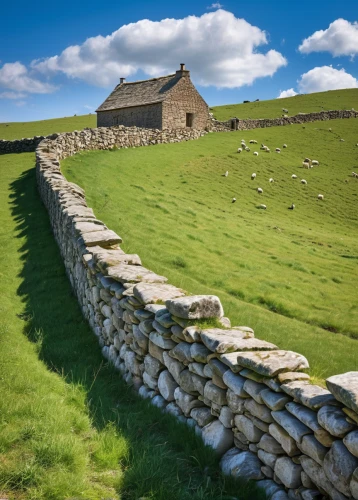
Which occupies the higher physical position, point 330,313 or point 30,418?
point 30,418

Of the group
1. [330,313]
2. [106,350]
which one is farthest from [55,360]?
[330,313]

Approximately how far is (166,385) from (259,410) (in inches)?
62.1

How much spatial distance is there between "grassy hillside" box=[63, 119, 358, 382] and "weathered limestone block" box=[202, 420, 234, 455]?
1.74 metres

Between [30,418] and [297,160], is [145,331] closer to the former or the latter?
[30,418]

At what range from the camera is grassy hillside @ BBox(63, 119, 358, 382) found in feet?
34.8

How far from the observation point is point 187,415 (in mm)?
4645

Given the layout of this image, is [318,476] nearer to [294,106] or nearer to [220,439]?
[220,439]

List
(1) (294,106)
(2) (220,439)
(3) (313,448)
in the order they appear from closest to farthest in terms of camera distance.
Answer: (3) (313,448) < (2) (220,439) < (1) (294,106)

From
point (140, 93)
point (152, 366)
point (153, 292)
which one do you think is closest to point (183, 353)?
point (152, 366)

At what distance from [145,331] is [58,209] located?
8037 mm

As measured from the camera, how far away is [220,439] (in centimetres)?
410

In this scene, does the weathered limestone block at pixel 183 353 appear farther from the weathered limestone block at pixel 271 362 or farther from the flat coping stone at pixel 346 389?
the flat coping stone at pixel 346 389

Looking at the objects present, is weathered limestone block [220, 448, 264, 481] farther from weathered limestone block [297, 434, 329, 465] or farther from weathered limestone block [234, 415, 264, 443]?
weathered limestone block [297, 434, 329, 465]

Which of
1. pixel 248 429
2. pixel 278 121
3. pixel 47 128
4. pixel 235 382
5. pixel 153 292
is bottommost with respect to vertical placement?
pixel 248 429
